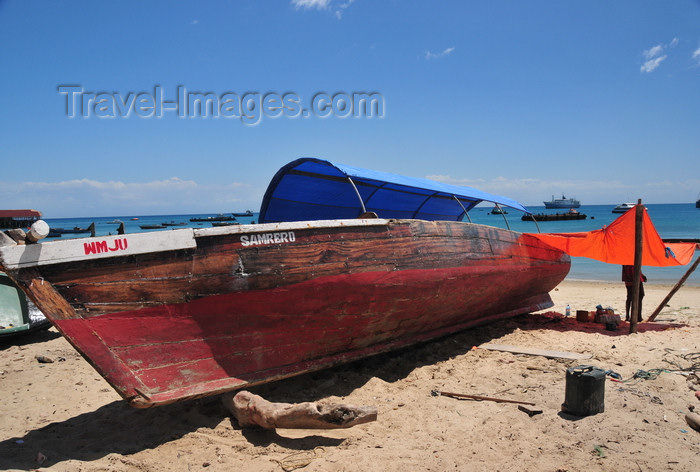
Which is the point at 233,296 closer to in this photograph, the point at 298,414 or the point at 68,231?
the point at 298,414

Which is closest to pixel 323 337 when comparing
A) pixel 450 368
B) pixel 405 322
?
pixel 405 322

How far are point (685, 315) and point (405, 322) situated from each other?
6.75 metres

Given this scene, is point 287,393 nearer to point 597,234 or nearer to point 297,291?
point 297,291

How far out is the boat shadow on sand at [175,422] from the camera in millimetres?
3479

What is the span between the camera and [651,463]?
3062 mm

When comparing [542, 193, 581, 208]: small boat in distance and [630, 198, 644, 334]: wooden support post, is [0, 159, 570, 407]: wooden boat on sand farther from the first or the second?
[542, 193, 581, 208]: small boat in distance

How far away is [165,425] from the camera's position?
393 centimetres

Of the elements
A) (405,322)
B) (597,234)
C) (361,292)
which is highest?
(597,234)

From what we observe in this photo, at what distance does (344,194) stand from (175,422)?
13.3 feet

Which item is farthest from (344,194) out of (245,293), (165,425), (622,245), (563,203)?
(563,203)

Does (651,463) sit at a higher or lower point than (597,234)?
lower

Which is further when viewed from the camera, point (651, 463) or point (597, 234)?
point (597, 234)

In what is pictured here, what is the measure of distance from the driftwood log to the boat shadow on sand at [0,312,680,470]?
17 cm

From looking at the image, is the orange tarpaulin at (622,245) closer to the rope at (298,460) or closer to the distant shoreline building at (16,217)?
the rope at (298,460)
